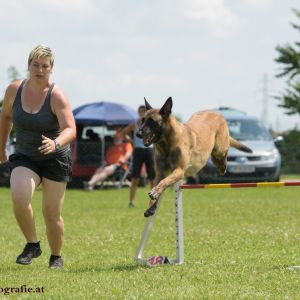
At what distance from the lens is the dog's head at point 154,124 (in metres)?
6.50

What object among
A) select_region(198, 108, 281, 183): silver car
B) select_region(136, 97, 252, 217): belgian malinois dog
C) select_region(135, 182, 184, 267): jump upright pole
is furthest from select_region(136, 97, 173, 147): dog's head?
select_region(198, 108, 281, 183): silver car

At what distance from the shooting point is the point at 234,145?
8.13 metres

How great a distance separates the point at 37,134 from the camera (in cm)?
561

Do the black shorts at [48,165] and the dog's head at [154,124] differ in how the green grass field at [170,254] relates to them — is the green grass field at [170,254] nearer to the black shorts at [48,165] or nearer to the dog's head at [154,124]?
the black shorts at [48,165]

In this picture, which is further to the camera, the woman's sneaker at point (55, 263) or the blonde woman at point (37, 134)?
the woman's sneaker at point (55, 263)

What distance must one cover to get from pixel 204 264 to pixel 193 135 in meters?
1.39

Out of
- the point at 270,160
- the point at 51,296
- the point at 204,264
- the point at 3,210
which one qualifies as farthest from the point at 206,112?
the point at 270,160

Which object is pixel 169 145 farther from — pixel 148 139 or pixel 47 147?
pixel 47 147

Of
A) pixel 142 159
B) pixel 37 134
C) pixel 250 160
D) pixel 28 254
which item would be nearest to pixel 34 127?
pixel 37 134

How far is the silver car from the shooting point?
57.5 ft

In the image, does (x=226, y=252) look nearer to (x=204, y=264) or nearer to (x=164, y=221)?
(x=204, y=264)

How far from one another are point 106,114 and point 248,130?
3836 millimetres

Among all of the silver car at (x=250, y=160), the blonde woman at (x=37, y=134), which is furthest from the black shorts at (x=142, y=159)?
the blonde woman at (x=37, y=134)

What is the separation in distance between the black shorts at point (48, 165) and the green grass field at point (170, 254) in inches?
30.2
